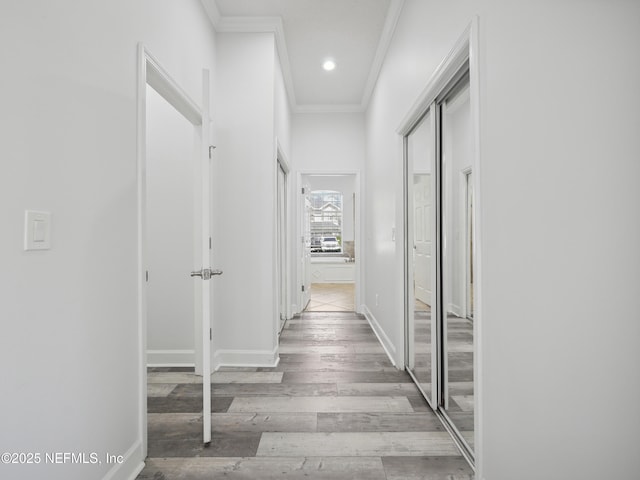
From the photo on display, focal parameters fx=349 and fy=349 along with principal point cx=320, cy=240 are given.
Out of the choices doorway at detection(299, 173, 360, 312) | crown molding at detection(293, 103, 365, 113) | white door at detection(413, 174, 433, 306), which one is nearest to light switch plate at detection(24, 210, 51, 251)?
white door at detection(413, 174, 433, 306)

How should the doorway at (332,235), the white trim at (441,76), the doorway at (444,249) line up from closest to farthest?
the white trim at (441,76) → the doorway at (444,249) → the doorway at (332,235)

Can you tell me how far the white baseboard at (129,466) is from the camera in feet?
4.95

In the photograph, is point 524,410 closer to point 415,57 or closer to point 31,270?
point 31,270

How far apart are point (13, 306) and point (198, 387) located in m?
1.84

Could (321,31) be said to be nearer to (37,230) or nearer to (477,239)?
(477,239)

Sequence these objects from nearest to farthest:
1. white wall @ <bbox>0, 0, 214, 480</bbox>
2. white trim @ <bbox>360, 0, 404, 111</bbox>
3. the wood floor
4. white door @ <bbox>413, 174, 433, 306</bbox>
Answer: white wall @ <bbox>0, 0, 214, 480</bbox> < the wood floor < white door @ <bbox>413, 174, 433, 306</bbox> < white trim @ <bbox>360, 0, 404, 111</bbox>

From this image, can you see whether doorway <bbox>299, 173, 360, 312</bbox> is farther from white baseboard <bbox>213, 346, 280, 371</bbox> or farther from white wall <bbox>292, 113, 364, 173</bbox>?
white baseboard <bbox>213, 346, 280, 371</bbox>

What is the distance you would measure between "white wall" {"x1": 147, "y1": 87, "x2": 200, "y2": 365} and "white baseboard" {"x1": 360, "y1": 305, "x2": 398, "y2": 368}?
1758 millimetres

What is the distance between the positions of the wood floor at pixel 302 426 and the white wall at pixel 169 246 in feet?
0.80

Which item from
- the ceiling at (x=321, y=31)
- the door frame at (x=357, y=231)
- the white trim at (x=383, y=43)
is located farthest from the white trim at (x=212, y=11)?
the door frame at (x=357, y=231)

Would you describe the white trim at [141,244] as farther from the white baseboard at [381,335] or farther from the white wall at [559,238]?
the white baseboard at [381,335]

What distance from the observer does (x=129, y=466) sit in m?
1.62

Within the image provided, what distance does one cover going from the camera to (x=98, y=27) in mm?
1407

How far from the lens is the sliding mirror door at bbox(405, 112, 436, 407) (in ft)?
7.69
